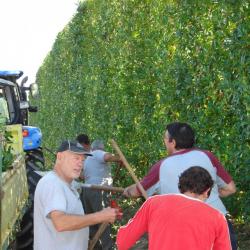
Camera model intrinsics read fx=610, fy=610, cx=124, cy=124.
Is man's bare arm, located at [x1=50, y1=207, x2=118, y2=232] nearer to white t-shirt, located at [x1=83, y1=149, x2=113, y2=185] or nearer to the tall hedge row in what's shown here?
the tall hedge row

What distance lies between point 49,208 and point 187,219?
0.97 metres

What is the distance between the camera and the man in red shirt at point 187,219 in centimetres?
339

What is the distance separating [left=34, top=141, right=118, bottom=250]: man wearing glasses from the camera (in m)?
3.86

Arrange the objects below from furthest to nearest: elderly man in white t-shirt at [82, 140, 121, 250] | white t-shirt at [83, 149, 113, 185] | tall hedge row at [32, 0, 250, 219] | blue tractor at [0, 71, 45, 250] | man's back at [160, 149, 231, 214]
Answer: blue tractor at [0, 71, 45, 250]
white t-shirt at [83, 149, 113, 185]
elderly man in white t-shirt at [82, 140, 121, 250]
tall hedge row at [32, 0, 250, 219]
man's back at [160, 149, 231, 214]

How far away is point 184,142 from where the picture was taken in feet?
15.0

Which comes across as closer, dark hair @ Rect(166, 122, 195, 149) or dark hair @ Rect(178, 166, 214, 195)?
dark hair @ Rect(178, 166, 214, 195)

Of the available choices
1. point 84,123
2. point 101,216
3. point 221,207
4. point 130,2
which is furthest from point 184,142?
point 84,123

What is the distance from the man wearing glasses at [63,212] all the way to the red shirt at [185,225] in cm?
53

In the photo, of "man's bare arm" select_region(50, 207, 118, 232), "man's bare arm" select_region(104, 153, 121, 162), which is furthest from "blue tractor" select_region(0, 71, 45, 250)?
"man's bare arm" select_region(50, 207, 118, 232)

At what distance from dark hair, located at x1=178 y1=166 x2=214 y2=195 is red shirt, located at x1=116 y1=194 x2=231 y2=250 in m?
0.08

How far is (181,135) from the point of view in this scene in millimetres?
4602

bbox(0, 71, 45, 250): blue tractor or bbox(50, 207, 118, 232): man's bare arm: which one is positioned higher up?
bbox(50, 207, 118, 232): man's bare arm

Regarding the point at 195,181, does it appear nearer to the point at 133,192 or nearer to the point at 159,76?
the point at 133,192

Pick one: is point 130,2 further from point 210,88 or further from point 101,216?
point 101,216
